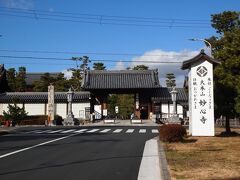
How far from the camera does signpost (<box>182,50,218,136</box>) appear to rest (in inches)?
860

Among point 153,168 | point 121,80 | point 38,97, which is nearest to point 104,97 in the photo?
point 121,80

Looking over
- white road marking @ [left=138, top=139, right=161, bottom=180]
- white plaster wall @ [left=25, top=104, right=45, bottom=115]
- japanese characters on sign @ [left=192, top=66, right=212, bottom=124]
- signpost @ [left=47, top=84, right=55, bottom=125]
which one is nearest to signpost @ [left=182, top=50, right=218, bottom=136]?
japanese characters on sign @ [left=192, top=66, right=212, bottom=124]

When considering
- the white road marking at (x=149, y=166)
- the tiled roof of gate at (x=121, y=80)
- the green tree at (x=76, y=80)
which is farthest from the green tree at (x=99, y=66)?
the white road marking at (x=149, y=166)

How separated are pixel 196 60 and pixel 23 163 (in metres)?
13.3

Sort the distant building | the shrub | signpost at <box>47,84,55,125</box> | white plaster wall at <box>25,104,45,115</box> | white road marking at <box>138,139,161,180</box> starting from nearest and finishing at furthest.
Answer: white road marking at <box>138,139,161,180</box>, the shrub, signpost at <box>47,84,55,125</box>, the distant building, white plaster wall at <box>25,104,45,115</box>

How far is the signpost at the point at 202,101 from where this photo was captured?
71.7ft

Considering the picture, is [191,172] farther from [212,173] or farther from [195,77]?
[195,77]

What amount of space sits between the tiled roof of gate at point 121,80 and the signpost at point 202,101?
30482 millimetres

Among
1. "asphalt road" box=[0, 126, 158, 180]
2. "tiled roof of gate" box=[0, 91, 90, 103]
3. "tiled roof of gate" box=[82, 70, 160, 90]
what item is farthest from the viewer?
"tiled roof of gate" box=[82, 70, 160, 90]

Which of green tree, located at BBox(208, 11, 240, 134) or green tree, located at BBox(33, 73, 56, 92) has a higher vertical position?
green tree, located at BBox(33, 73, 56, 92)

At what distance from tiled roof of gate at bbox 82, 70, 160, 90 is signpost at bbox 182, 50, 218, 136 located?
100 feet

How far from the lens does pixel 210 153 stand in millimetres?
14391

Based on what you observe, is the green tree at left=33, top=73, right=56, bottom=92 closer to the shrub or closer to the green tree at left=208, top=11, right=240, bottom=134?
the green tree at left=208, top=11, right=240, bottom=134

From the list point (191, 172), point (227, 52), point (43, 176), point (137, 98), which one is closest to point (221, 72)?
point (227, 52)
